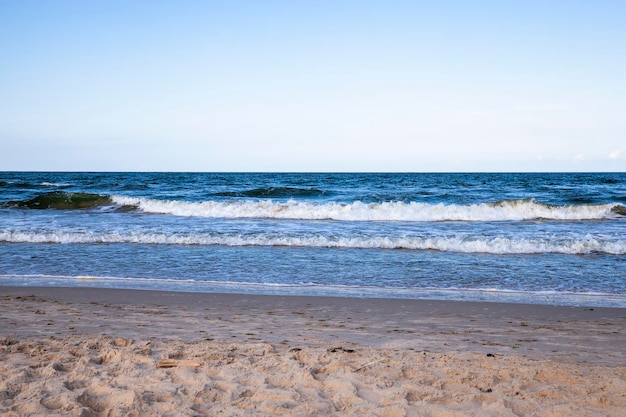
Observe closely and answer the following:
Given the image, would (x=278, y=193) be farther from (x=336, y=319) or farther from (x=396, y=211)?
(x=336, y=319)

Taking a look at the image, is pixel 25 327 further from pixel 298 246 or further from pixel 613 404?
pixel 298 246

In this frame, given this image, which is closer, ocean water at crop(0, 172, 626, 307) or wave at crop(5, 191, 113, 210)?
ocean water at crop(0, 172, 626, 307)

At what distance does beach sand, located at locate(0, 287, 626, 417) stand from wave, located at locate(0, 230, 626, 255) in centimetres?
519

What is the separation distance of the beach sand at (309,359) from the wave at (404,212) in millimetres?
12048

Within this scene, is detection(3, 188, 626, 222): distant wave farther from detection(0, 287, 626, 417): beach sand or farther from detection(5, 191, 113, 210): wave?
detection(0, 287, 626, 417): beach sand

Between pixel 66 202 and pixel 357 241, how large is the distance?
→ 57.6 ft

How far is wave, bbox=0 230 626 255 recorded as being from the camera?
1162cm

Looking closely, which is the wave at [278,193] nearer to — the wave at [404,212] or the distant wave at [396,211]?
the distant wave at [396,211]

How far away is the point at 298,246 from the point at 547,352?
8008 mm

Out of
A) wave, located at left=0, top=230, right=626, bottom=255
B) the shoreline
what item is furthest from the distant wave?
the shoreline

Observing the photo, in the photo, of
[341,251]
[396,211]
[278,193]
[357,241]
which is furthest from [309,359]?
[278,193]

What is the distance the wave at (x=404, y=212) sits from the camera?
18.8 metres

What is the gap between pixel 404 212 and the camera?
62.5 ft

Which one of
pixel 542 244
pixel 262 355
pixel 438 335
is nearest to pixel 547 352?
pixel 438 335
